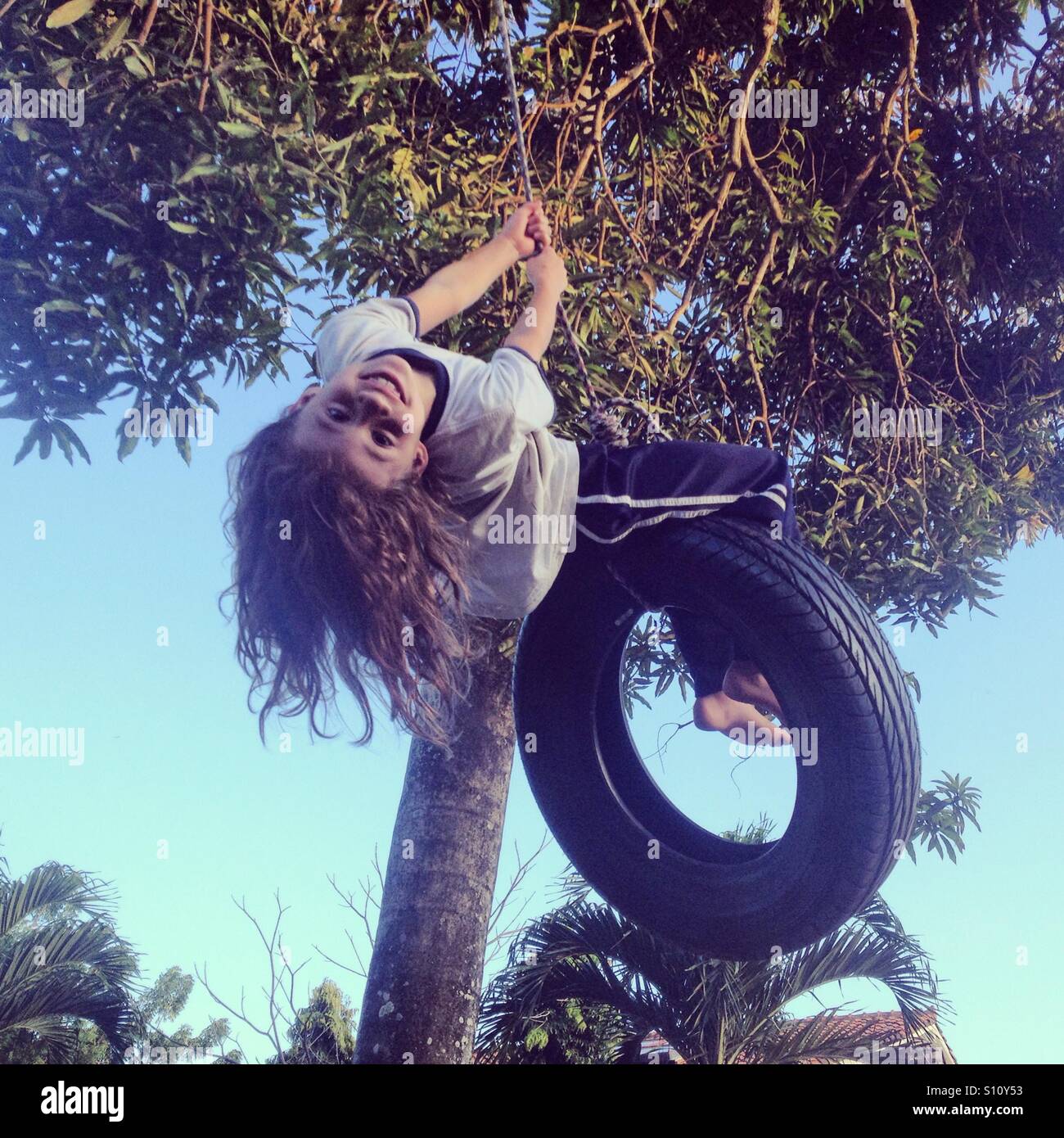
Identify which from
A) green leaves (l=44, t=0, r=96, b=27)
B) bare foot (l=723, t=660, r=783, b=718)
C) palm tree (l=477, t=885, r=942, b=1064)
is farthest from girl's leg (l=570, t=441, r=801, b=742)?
palm tree (l=477, t=885, r=942, b=1064)

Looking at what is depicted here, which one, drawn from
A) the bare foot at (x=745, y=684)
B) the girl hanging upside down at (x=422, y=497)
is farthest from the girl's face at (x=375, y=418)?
the bare foot at (x=745, y=684)

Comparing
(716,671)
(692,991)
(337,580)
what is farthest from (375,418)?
(692,991)

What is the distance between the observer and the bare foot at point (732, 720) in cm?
243

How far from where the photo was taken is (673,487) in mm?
1946

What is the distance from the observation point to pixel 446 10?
10.2 feet

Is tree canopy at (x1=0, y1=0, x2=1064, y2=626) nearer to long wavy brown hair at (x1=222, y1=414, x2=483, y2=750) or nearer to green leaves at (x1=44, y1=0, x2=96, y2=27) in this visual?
green leaves at (x1=44, y1=0, x2=96, y2=27)

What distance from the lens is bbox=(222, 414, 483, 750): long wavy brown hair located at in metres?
1.80

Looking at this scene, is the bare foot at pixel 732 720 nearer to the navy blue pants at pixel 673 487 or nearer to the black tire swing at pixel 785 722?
the black tire swing at pixel 785 722

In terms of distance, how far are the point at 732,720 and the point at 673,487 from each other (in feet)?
2.53

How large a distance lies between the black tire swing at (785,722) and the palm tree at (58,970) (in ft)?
15.1

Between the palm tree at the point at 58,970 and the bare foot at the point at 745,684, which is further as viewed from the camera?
the palm tree at the point at 58,970

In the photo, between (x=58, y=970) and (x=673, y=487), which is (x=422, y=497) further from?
(x=58, y=970)
